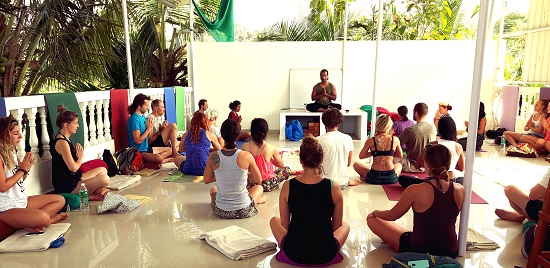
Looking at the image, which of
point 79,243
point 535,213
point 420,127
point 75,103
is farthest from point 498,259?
point 75,103

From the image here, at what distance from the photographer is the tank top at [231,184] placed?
3482 mm

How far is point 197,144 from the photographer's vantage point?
199 inches

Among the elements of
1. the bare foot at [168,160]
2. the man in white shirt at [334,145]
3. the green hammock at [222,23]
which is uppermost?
the green hammock at [222,23]

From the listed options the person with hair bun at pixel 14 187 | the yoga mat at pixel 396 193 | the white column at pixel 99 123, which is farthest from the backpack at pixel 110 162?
the yoga mat at pixel 396 193

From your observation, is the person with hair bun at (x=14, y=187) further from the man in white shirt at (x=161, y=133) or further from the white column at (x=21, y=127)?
the man in white shirt at (x=161, y=133)

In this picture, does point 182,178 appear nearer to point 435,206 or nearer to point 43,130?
point 43,130

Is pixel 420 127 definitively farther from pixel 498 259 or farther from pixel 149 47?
pixel 149 47

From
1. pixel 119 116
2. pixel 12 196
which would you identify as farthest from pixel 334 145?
pixel 119 116

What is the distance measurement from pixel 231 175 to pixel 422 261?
169 centimetres

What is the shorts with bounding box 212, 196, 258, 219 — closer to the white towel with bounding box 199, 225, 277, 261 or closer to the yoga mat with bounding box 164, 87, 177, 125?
the white towel with bounding box 199, 225, 277, 261

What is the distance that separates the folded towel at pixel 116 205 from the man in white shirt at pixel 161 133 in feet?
6.78

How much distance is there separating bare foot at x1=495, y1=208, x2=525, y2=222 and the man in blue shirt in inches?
163

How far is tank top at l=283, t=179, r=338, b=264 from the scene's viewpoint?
2.49m

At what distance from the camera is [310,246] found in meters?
2.59
